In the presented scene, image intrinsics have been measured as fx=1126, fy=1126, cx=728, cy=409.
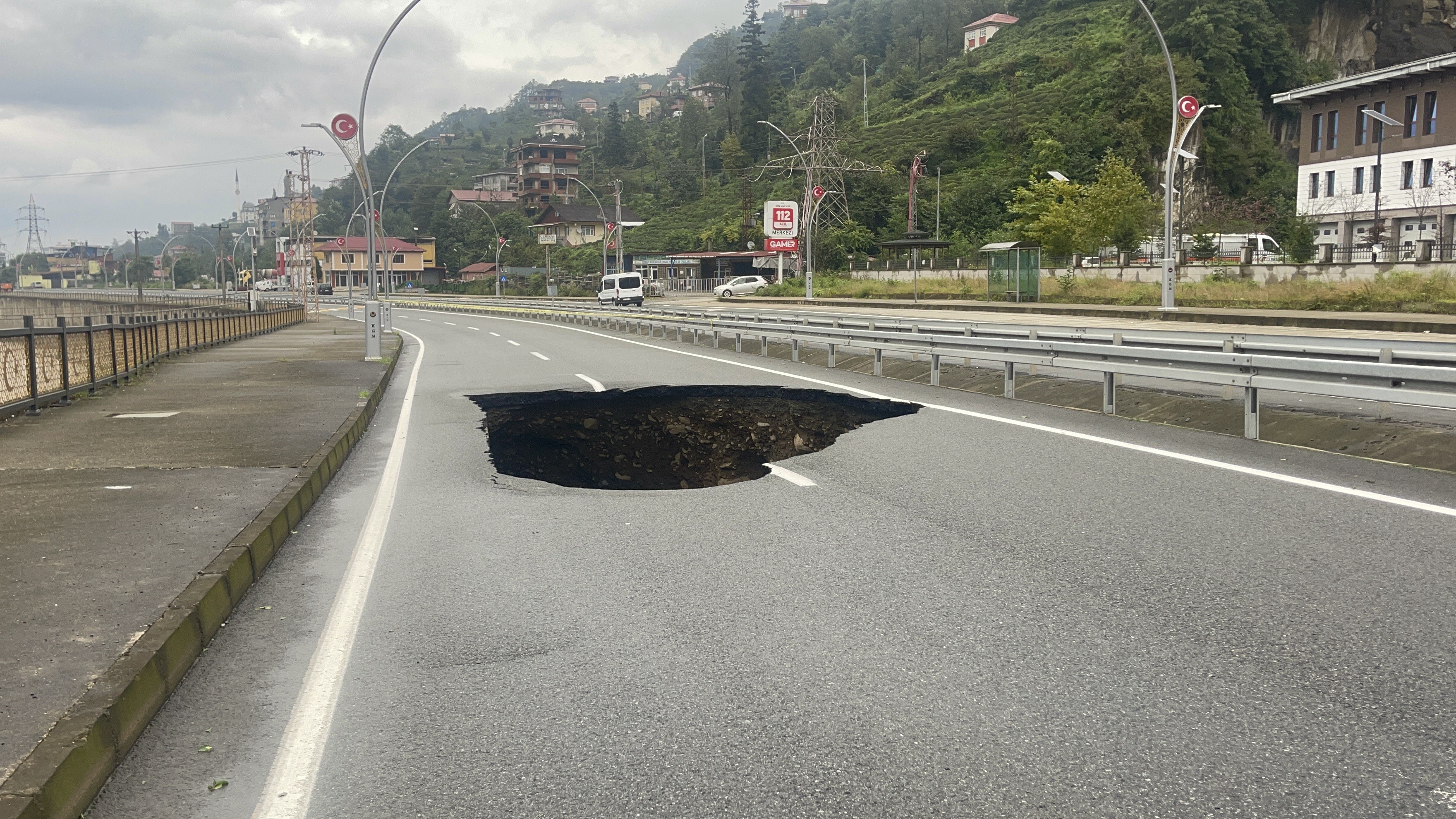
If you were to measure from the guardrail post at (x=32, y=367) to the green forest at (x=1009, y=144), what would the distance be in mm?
39886

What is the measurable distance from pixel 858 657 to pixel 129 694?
284 centimetres

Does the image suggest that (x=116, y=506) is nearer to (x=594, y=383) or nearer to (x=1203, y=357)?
(x=1203, y=357)

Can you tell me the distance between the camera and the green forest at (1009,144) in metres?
83.2

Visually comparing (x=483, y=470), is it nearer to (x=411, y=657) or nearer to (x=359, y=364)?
(x=411, y=657)

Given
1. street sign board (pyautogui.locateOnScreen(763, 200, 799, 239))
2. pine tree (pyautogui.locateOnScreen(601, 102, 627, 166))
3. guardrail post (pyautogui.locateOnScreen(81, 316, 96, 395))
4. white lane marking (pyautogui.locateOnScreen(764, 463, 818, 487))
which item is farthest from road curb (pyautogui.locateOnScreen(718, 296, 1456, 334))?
pine tree (pyautogui.locateOnScreen(601, 102, 627, 166))

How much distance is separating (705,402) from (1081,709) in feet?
36.6

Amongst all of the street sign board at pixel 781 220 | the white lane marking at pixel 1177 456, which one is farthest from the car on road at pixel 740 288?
the white lane marking at pixel 1177 456

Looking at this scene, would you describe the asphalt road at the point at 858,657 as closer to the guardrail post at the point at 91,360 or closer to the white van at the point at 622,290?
the guardrail post at the point at 91,360

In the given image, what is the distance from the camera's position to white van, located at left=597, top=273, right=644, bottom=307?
214ft

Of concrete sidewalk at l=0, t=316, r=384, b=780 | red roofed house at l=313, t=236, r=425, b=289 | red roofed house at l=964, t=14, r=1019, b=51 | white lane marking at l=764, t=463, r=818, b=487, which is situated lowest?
white lane marking at l=764, t=463, r=818, b=487

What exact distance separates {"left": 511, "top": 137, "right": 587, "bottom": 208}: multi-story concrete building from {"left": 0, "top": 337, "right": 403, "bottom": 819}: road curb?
6097 inches

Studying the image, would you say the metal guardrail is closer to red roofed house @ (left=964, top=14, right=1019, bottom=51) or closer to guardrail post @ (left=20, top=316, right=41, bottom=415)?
guardrail post @ (left=20, top=316, right=41, bottom=415)

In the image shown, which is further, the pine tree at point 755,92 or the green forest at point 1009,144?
the pine tree at point 755,92

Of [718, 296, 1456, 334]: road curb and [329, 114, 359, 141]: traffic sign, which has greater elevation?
[329, 114, 359, 141]: traffic sign
